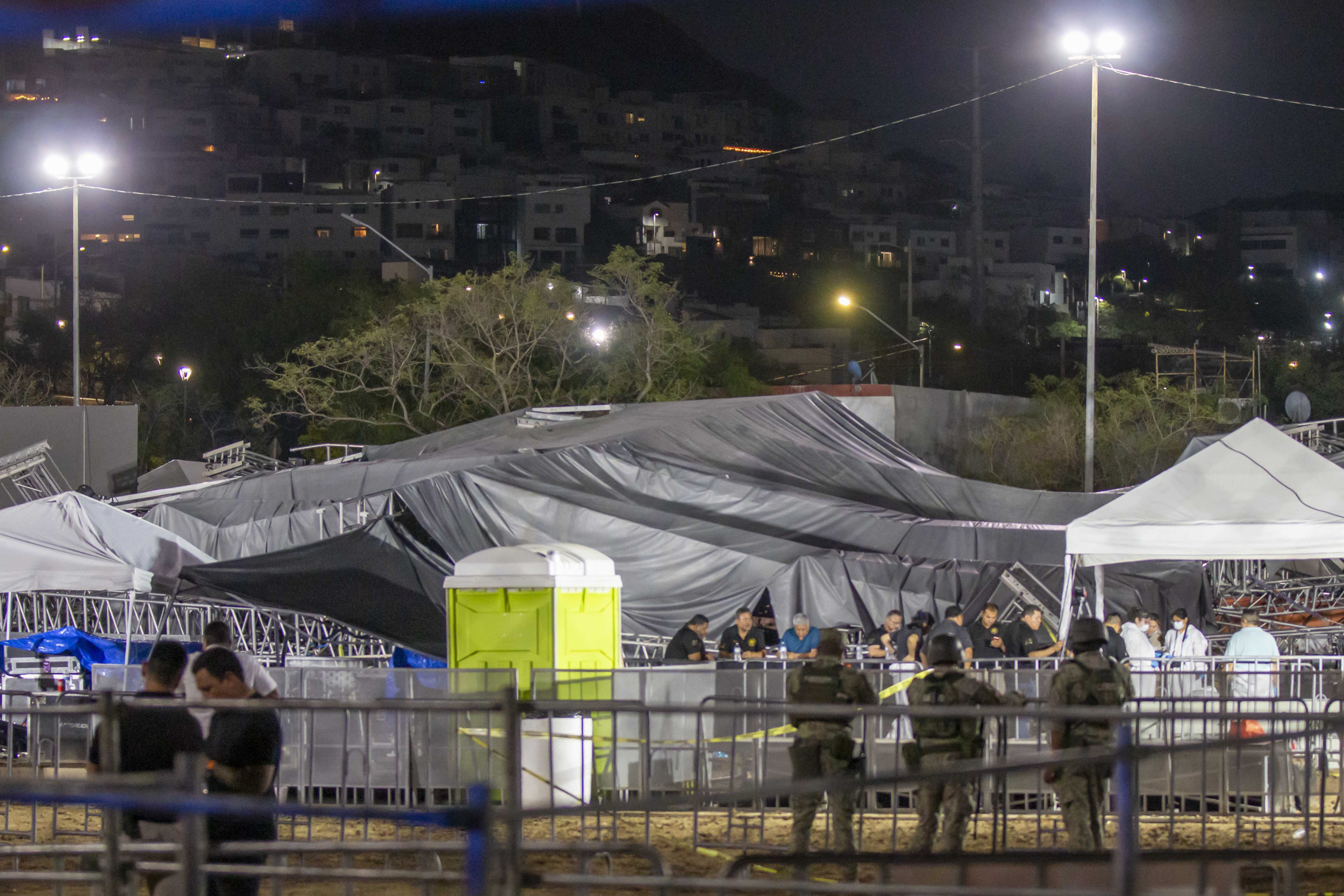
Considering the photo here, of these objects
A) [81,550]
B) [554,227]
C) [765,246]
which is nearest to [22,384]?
[554,227]

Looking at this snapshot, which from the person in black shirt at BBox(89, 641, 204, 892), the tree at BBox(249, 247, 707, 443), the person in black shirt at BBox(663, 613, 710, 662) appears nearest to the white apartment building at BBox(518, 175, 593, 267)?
the tree at BBox(249, 247, 707, 443)

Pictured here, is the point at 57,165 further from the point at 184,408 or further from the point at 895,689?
the point at 184,408

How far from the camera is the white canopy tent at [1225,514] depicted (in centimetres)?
1547

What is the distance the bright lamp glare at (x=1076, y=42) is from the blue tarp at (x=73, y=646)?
19390 mm

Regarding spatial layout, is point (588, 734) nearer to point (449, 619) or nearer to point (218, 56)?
point (449, 619)

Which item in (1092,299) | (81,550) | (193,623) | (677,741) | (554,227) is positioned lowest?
(677,741)

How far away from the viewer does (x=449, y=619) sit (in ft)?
44.6

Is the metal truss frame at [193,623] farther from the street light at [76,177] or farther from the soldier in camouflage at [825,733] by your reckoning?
the soldier in camouflage at [825,733]

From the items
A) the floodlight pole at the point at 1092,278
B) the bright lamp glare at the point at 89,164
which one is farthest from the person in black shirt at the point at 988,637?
the bright lamp glare at the point at 89,164

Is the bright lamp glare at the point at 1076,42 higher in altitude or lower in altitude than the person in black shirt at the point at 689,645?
higher

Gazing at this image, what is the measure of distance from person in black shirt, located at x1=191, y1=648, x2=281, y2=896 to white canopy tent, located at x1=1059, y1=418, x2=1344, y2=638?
10.6 meters

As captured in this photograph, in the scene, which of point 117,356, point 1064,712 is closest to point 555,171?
point 117,356

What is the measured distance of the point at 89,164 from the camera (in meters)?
32.5

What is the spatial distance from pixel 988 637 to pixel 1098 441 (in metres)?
28.7
